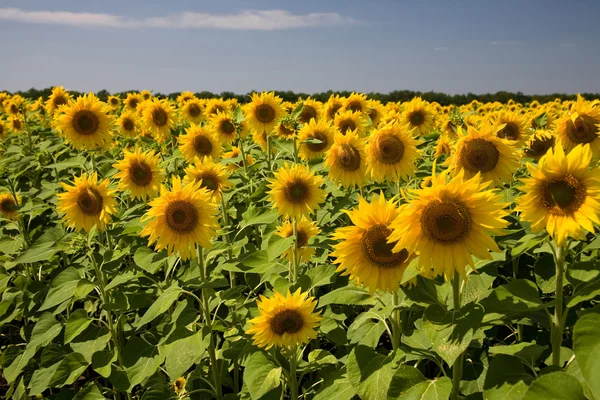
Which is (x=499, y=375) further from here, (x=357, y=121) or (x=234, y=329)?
(x=357, y=121)

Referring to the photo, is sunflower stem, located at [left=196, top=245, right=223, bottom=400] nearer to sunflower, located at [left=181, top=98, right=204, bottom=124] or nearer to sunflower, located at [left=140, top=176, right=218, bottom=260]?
sunflower, located at [left=140, top=176, right=218, bottom=260]

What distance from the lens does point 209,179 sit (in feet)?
15.1

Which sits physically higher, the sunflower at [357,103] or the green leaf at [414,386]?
the sunflower at [357,103]

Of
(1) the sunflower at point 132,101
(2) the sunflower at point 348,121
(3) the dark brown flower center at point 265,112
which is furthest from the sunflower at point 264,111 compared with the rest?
(1) the sunflower at point 132,101

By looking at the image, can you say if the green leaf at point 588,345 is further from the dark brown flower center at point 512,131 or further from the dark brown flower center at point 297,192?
the dark brown flower center at point 512,131

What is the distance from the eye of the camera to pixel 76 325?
394 cm

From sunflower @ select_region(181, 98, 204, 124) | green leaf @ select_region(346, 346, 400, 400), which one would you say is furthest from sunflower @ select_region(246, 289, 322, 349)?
sunflower @ select_region(181, 98, 204, 124)

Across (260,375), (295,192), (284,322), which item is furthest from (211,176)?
(260,375)

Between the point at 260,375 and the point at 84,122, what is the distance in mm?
4157

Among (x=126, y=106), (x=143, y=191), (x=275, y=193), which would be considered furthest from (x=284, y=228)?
(x=126, y=106)

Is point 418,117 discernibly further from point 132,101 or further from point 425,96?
point 425,96

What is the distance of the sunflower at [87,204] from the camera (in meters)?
4.14

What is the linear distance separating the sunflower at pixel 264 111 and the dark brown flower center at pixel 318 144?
104cm

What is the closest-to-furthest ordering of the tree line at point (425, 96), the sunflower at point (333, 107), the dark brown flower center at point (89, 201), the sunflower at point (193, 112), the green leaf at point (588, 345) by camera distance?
the green leaf at point (588, 345)
the dark brown flower center at point (89, 201)
the sunflower at point (333, 107)
the sunflower at point (193, 112)
the tree line at point (425, 96)
